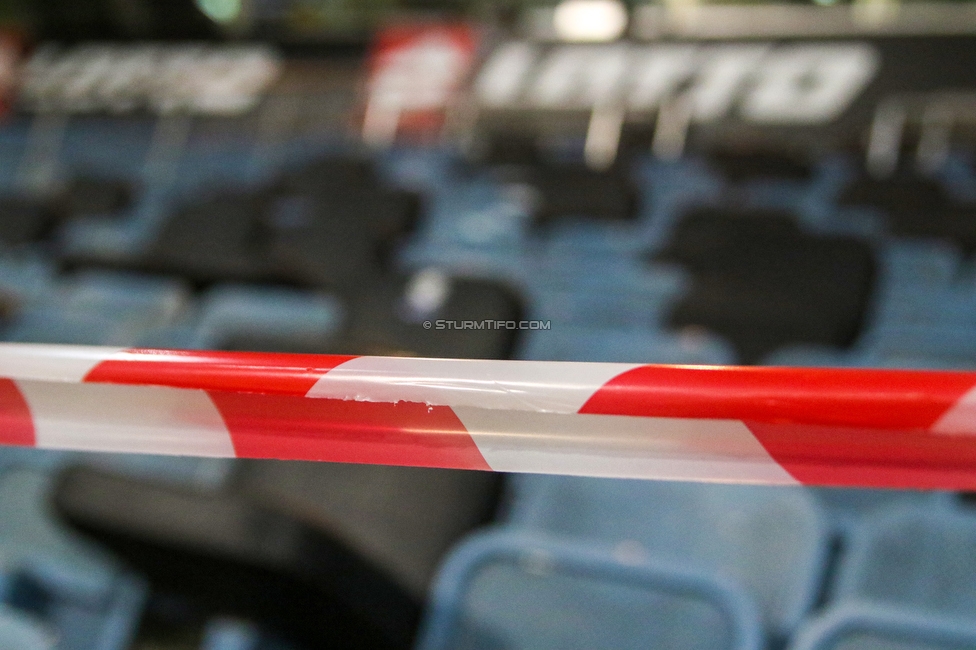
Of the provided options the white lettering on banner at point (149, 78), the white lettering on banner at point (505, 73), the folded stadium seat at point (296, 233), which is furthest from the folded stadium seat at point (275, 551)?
the white lettering on banner at point (149, 78)

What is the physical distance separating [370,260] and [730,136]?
3.75ft

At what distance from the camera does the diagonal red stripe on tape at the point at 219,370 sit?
30cm

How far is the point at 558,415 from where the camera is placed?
28 centimetres

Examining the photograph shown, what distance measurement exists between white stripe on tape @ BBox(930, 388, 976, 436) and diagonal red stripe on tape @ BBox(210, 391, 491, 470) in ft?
0.53

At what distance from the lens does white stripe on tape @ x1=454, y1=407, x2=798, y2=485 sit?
0.89 feet

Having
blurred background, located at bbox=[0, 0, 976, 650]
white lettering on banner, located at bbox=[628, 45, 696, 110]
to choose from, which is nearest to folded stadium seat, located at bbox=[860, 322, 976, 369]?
blurred background, located at bbox=[0, 0, 976, 650]

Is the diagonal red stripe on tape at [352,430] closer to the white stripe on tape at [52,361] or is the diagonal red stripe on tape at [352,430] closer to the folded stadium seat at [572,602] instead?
the white stripe on tape at [52,361]

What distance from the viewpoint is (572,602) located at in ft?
1.83

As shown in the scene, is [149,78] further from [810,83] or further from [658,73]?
[810,83]

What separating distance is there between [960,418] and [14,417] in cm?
37

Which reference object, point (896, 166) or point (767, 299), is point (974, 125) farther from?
point (767, 299)

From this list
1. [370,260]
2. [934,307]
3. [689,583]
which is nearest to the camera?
[689,583]

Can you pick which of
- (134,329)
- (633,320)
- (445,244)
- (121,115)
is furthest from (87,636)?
(121,115)

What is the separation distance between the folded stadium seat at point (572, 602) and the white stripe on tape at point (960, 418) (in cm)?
30
